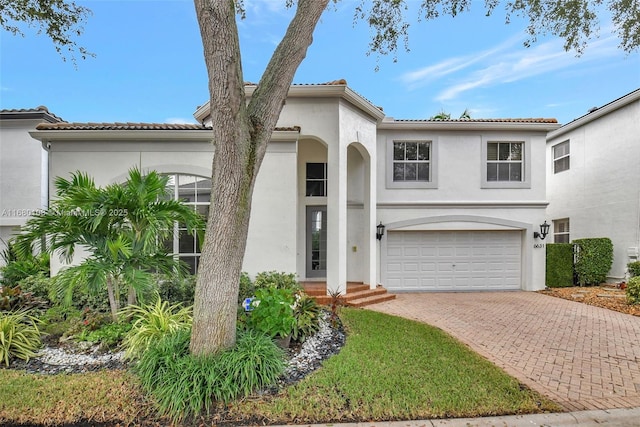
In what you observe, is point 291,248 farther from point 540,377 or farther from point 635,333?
point 635,333

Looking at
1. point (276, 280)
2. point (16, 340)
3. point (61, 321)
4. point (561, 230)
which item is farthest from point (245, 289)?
point (561, 230)

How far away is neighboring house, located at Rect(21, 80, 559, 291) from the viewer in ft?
29.9

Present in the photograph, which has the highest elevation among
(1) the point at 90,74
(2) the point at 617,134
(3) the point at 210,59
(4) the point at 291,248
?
(1) the point at 90,74

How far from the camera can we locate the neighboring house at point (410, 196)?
29.9 feet

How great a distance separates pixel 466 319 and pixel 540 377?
10.6 ft

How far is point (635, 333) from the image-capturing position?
6.74m

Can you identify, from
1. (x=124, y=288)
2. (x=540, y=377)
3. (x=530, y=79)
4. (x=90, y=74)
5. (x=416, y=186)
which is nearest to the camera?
(x=540, y=377)

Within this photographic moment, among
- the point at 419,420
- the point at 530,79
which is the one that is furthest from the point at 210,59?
the point at 530,79

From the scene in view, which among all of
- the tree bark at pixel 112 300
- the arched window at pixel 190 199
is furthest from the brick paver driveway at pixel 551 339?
the tree bark at pixel 112 300

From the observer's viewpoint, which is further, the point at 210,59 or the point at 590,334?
the point at 590,334

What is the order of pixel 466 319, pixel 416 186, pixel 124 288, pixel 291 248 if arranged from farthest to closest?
pixel 416 186 < pixel 291 248 < pixel 466 319 < pixel 124 288

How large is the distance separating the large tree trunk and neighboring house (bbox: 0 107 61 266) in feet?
41.9

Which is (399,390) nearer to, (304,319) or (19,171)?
(304,319)

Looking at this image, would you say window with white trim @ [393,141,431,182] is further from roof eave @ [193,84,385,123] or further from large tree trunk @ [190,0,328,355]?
large tree trunk @ [190,0,328,355]
